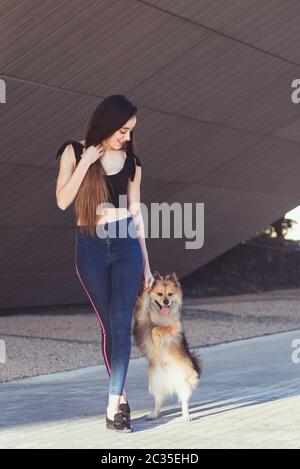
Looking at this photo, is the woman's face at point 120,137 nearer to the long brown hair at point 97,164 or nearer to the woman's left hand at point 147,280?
the long brown hair at point 97,164

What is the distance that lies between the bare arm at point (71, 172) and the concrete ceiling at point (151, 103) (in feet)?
18.9

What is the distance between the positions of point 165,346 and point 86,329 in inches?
369

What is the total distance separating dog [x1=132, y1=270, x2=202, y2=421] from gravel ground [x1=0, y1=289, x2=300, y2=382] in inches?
128

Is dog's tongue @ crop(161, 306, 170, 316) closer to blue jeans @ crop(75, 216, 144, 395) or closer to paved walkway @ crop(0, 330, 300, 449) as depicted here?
Result: blue jeans @ crop(75, 216, 144, 395)

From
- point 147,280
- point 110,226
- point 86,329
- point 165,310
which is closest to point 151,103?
point 86,329

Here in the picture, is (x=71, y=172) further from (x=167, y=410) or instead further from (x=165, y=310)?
(x=167, y=410)

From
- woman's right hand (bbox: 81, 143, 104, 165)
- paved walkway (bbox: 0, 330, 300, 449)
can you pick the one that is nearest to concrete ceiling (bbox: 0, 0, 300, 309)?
paved walkway (bbox: 0, 330, 300, 449)

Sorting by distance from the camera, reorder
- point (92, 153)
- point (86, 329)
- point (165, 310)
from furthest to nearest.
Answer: point (86, 329) < point (165, 310) < point (92, 153)

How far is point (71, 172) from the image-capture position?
6867 mm

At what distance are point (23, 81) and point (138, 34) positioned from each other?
1716 millimetres

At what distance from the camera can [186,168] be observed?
19.7m

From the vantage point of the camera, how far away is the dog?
294 inches
